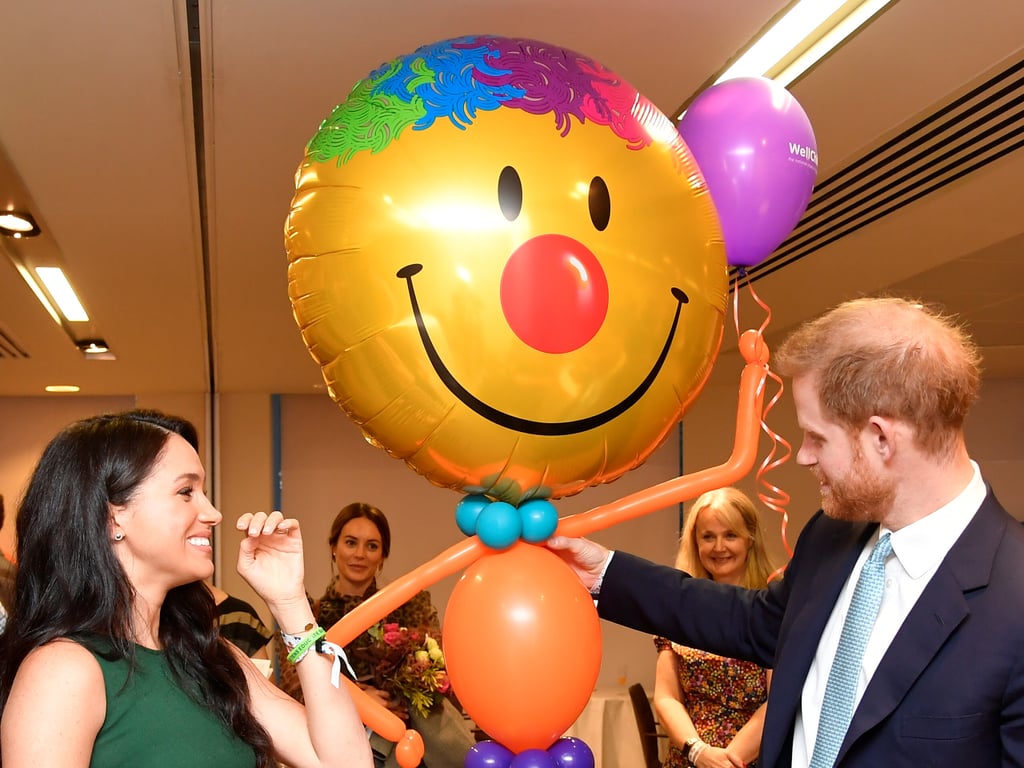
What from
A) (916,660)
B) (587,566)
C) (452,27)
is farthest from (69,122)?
(916,660)

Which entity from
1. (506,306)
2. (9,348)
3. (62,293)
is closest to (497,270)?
(506,306)

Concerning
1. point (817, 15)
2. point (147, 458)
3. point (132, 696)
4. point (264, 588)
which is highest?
point (817, 15)

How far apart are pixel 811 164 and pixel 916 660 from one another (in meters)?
0.89

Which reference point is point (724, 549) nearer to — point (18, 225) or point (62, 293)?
point (18, 225)

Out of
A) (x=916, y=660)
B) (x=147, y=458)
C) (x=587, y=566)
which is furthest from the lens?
(x=587, y=566)

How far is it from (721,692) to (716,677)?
0.04 metres

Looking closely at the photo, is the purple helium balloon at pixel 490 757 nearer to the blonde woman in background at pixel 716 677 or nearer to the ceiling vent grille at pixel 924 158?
the blonde woman in background at pixel 716 677

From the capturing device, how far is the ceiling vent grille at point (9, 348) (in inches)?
218

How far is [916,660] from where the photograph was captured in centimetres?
133

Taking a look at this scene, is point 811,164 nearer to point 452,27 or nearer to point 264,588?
point 452,27

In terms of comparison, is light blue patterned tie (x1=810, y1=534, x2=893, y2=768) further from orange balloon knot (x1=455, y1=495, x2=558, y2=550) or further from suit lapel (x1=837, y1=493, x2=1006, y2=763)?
orange balloon knot (x1=455, y1=495, x2=558, y2=550)

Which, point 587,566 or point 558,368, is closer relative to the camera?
point 558,368

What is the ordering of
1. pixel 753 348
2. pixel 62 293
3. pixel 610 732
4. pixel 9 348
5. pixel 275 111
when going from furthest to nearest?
pixel 610 732 → pixel 9 348 → pixel 62 293 → pixel 275 111 → pixel 753 348

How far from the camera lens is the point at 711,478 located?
1.59m
